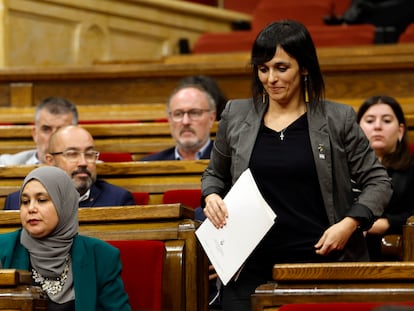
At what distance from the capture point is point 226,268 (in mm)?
1021

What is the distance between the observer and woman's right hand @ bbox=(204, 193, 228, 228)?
1.03 meters

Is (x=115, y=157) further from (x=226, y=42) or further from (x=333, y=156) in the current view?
(x=226, y=42)

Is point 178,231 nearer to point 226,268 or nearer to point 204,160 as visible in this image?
point 226,268

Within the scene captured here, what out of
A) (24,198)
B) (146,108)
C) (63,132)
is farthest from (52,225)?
(146,108)

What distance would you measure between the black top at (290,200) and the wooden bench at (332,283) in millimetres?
154

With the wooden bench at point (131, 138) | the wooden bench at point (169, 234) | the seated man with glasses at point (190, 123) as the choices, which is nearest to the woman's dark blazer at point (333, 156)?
the wooden bench at point (169, 234)

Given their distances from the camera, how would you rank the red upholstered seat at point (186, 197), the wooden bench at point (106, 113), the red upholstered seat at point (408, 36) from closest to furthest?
the red upholstered seat at point (186, 197) < the wooden bench at point (106, 113) < the red upholstered seat at point (408, 36)

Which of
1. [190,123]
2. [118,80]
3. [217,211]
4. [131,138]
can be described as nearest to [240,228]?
[217,211]

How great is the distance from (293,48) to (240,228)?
180 mm

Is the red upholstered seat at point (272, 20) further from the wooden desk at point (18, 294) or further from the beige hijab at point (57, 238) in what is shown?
the wooden desk at point (18, 294)

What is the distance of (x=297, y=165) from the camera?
40.5 inches

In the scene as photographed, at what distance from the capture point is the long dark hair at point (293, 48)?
104 cm

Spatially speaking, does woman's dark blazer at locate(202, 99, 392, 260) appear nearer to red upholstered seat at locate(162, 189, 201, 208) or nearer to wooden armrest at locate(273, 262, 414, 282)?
wooden armrest at locate(273, 262, 414, 282)

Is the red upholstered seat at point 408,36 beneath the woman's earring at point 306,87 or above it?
above
